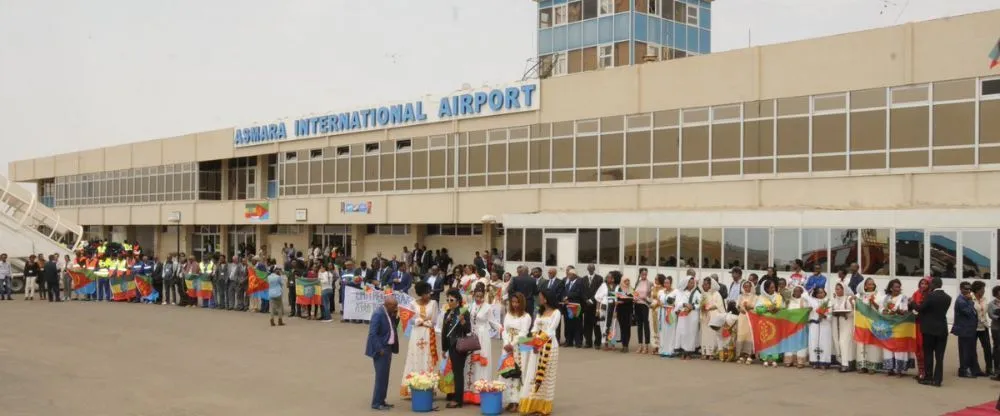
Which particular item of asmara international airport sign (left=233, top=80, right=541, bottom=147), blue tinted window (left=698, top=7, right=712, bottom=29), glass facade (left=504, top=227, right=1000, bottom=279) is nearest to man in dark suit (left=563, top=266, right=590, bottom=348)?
glass facade (left=504, top=227, right=1000, bottom=279)

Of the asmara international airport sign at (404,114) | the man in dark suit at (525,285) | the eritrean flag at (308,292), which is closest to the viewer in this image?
A: the man in dark suit at (525,285)

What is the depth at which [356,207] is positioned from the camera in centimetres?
4881

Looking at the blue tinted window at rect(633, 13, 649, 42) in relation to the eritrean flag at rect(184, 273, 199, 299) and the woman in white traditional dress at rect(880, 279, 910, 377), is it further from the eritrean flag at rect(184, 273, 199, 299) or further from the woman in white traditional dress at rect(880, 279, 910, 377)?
the woman in white traditional dress at rect(880, 279, 910, 377)

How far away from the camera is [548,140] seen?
1533 inches

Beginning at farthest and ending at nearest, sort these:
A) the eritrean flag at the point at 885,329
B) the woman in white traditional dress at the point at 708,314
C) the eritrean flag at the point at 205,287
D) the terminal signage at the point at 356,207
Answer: the terminal signage at the point at 356,207 → the eritrean flag at the point at 205,287 → the woman in white traditional dress at the point at 708,314 → the eritrean flag at the point at 885,329

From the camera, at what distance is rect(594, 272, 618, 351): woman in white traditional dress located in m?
20.4

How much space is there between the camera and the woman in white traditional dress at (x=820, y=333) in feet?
56.6

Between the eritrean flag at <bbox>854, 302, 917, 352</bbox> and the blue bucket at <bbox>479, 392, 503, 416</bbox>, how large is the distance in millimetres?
6933

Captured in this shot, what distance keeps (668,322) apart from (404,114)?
28.1m

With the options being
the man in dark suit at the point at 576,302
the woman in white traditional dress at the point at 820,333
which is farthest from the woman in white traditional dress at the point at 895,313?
the man in dark suit at the point at 576,302

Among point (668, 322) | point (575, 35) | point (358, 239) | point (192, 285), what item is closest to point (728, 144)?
point (668, 322)

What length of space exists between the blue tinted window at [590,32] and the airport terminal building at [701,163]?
12571 mm

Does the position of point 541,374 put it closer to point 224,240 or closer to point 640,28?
point 640,28

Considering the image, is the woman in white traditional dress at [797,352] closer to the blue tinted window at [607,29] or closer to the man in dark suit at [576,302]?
the man in dark suit at [576,302]
